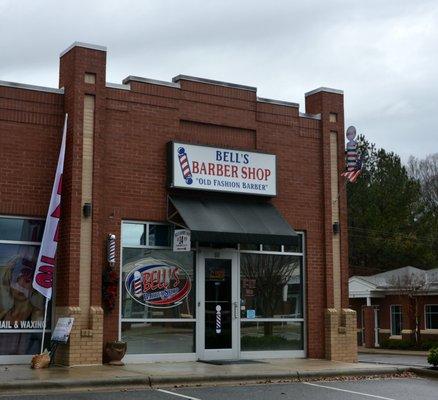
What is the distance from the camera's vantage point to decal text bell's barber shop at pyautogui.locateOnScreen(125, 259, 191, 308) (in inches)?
624

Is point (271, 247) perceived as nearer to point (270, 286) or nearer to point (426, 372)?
point (270, 286)

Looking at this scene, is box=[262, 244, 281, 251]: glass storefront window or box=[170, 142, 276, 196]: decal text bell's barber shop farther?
box=[262, 244, 281, 251]: glass storefront window

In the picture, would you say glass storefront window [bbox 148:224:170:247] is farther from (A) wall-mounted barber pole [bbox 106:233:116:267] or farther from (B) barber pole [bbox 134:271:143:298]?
(A) wall-mounted barber pole [bbox 106:233:116:267]

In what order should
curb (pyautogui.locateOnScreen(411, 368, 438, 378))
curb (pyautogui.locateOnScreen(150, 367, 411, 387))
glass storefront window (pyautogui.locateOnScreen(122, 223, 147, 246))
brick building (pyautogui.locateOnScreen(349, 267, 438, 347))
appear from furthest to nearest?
brick building (pyautogui.locateOnScreen(349, 267, 438, 347)) → glass storefront window (pyautogui.locateOnScreen(122, 223, 147, 246)) → curb (pyautogui.locateOnScreen(411, 368, 438, 378)) → curb (pyautogui.locateOnScreen(150, 367, 411, 387))

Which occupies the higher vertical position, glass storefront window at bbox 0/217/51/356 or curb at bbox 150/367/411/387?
glass storefront window at bbox 0/217/51/356

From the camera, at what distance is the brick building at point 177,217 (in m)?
15.1

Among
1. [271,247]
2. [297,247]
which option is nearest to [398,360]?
[297,247]

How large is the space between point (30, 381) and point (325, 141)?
1006 cm

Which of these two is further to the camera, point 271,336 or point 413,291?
point 413,291

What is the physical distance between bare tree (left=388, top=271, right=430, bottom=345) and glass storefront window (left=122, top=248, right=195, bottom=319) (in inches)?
847

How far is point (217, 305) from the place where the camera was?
54.7ft

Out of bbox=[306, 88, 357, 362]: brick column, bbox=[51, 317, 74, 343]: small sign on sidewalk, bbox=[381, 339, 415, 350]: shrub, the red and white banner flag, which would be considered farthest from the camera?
bbox=[381, 339, 415, 350]: shrub

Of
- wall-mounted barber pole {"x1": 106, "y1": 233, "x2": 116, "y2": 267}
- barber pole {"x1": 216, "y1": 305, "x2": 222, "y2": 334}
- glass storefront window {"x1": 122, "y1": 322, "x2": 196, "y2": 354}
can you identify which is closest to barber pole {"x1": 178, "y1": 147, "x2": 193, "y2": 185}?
wall-mounted barber pole {"x1": 106, "y1": 233, "x2": 116, "y2": 267}

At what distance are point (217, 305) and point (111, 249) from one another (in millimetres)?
2963
